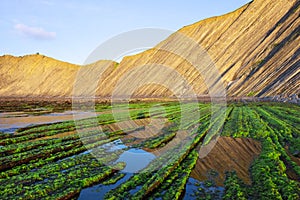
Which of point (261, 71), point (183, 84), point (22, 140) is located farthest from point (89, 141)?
point (183, 84)

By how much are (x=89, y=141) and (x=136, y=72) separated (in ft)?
286

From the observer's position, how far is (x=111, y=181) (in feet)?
28.5

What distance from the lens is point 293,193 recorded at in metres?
7.53

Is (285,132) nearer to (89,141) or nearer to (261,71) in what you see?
(89,141)

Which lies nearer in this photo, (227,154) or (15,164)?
(15,164)

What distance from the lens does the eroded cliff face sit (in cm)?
5022

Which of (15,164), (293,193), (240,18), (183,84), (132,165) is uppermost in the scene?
(240,18)

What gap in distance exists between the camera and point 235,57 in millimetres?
62688

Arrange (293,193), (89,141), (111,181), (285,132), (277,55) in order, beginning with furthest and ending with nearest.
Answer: (277,55) → (285,132) → (89,141) → (111,181) → (293,193)

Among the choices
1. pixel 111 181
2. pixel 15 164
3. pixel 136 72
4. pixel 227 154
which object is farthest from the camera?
pixel 136 72

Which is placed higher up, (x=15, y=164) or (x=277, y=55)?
(x=277, y=55)

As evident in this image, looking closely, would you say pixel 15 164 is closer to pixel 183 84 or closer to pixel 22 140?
pixel 22 140

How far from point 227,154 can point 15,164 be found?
9.86m

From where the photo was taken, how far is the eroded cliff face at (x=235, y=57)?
50219 millimetres
